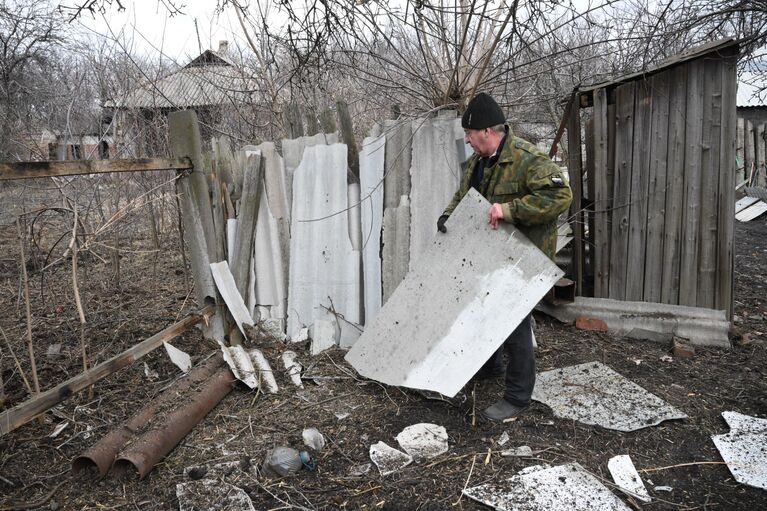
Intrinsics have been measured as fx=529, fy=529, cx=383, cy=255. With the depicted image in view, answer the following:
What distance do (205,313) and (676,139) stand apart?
4034mm

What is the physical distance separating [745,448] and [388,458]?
1940mm

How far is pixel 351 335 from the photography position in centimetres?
438

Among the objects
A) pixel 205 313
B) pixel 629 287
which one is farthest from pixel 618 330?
pixel 205 313

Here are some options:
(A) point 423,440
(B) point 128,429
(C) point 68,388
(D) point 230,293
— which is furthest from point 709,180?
(C) point 68,388

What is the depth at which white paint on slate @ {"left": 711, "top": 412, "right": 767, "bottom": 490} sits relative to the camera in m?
2.65

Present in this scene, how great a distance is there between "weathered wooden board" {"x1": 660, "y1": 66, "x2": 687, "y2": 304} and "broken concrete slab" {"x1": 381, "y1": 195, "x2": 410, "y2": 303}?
7.18ft

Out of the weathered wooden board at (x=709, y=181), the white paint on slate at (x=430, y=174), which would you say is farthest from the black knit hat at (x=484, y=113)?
the weathered wooden board at (x=709, y=181)

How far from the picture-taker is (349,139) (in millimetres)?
4246

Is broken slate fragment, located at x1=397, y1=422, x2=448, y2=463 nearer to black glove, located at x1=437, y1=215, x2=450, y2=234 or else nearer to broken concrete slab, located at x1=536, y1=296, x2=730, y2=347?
black glove, located at x1=437, y1=215, x2=450, y2=234

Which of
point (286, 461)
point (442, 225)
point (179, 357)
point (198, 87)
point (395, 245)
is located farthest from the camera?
point (198, 87)

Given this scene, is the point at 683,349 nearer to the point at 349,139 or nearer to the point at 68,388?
the point at 349,139

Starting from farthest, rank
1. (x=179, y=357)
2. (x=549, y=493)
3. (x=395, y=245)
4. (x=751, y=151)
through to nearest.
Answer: (x=751, y=151) → (x=395, y=245) → (x=179, y=357) → (x=549, y=493)

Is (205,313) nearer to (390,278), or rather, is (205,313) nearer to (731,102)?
(390,278)

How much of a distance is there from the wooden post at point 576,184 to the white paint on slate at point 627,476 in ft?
7.59
